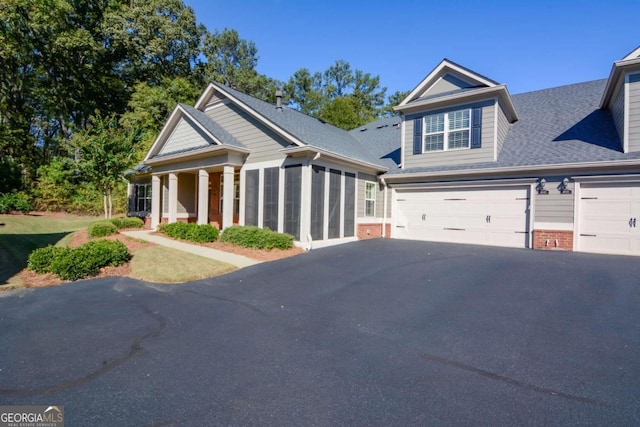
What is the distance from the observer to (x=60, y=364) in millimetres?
3568

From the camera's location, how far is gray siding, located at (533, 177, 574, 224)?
1008 cm

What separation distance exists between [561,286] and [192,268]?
26.8 feet

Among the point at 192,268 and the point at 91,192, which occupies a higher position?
the point at 91,192

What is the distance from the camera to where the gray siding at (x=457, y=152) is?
11836 mm

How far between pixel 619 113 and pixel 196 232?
48.8 ft

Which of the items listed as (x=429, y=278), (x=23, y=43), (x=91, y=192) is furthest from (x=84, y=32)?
(x=429, y=278)

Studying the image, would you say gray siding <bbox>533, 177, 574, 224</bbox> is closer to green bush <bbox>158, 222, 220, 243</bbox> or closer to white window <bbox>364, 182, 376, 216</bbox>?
white window <bbox>364, 182, 376, 216</bbox>

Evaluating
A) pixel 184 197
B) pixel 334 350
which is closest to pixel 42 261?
pixel 334 350

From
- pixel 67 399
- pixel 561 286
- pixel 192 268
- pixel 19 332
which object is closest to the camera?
pixel 67 399

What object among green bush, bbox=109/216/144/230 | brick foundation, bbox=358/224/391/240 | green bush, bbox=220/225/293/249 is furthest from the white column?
green bush, bbox=109/216/144/230

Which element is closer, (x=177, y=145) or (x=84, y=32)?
(x=177, y=145)

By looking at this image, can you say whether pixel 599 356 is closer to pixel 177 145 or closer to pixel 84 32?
pixel 177 145

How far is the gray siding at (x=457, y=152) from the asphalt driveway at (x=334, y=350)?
5818 millimetres

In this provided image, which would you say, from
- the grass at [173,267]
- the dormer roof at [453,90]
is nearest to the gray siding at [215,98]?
the grass at [173,267]
